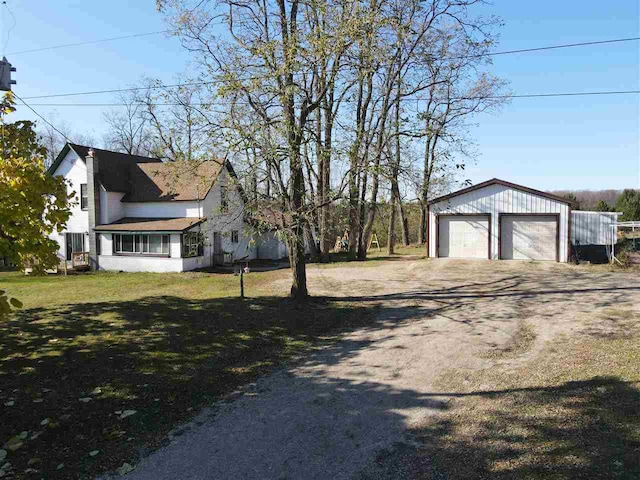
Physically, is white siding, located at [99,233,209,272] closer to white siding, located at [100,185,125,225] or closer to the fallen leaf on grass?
white siding, located at [100,185,125,225]

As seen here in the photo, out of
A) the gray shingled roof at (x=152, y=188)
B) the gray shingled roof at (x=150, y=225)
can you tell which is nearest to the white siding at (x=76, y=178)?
the gray shingled roof at (x=150, y=225)

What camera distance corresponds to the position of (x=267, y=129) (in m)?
11.0

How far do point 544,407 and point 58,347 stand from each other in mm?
8226

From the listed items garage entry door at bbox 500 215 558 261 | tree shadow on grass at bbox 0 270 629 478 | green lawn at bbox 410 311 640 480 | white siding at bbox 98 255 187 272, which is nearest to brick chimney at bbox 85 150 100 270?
white siding at bbox 98 255 187 272

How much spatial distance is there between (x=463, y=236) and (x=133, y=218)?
18.8 metres

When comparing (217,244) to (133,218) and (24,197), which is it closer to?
(133,218)

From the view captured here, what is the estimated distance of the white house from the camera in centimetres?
2269

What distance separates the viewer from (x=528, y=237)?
A: 22.2 metres

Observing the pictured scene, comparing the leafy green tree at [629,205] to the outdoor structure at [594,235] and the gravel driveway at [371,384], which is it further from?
the gravel driveway at [371,384]

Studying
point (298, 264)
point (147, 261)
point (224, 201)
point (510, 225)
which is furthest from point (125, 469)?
point (510, 225)

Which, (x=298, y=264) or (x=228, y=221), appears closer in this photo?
(x=228, y=221)

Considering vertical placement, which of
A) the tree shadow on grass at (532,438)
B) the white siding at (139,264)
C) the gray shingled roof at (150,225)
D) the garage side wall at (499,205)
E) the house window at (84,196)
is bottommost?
the tree shadow on grass at (532,438)

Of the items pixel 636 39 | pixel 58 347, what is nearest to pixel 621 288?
pixel 636 39

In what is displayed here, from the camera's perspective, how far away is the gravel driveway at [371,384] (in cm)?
452
